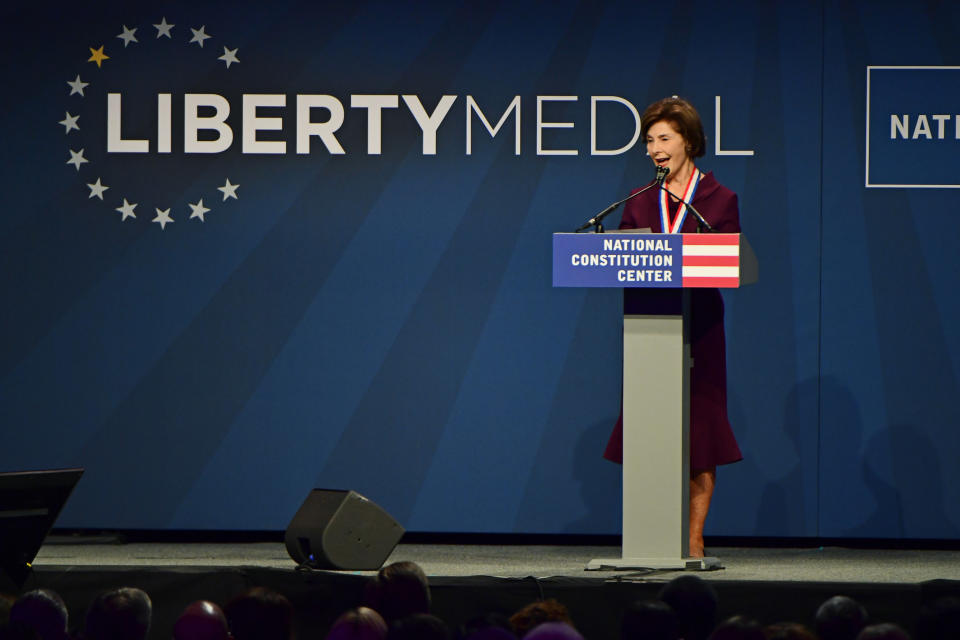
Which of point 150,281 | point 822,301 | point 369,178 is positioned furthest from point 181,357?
point 822,301

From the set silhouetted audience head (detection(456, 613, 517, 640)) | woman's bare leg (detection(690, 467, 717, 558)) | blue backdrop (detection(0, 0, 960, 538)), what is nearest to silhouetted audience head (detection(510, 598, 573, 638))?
silhouetted audience head (detection(456, 613, 517, 640))

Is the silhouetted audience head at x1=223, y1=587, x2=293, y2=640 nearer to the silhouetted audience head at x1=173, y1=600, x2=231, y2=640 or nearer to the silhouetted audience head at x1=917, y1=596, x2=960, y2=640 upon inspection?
the silhouetted audience head at x1=173, y1=600, x2=231, y2=640

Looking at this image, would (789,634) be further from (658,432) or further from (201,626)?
(658,432)

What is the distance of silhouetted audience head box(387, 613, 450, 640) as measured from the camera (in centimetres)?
260

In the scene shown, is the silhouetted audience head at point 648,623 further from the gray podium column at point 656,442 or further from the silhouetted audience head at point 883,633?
the gray podium column at point 656,442

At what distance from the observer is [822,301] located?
580 cm

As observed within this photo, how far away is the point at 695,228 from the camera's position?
479 centimetres

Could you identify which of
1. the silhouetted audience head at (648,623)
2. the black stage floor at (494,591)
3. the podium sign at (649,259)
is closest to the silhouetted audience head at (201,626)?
the silhouetted audience head at (648,623)

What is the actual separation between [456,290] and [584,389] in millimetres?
702

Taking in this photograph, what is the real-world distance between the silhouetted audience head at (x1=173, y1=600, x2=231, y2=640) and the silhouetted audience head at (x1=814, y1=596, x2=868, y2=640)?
128 cm

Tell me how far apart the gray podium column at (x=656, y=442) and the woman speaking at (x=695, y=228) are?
15 centimetres

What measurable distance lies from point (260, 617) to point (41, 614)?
504mm

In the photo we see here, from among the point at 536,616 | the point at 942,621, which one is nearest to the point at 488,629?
the point at 536,616

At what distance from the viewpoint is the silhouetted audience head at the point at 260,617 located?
2.88 metres
